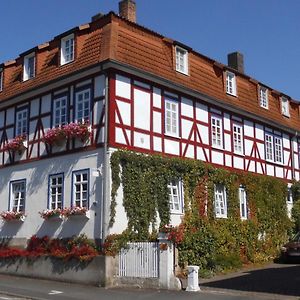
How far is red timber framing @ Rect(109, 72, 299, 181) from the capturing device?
20766 millimetres

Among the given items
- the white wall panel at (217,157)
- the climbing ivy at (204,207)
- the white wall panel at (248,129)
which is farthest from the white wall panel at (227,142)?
the white wall panel at (248,129)

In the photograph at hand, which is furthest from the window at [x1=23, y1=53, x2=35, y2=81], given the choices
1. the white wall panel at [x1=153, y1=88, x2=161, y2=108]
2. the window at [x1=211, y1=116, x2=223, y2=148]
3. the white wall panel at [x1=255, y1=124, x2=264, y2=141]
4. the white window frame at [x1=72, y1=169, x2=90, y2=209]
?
the white wall panel at [x1=255, y1=124, x2=264, y2=141]

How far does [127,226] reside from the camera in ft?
65.3

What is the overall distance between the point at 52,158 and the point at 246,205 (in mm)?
10188

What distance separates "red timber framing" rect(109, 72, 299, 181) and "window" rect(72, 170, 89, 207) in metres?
1.86

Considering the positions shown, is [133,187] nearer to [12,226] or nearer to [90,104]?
[90,104]

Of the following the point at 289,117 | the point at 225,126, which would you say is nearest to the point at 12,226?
the point at 225,126

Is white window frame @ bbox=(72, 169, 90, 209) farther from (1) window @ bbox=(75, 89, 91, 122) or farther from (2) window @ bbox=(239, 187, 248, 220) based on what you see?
(2) window @ bbox=(239, 187, 248, 220)

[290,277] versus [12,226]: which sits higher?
[12,226]

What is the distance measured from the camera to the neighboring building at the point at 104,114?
20.6 metres

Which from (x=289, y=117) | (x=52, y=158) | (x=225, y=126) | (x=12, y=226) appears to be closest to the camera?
(x=52, y=158)

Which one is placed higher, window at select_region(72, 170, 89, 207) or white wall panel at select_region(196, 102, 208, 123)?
white wall panel at select_region(196, 102, 208, 123)

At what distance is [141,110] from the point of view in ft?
70.9

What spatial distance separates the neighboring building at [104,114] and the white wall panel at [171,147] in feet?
0.14
